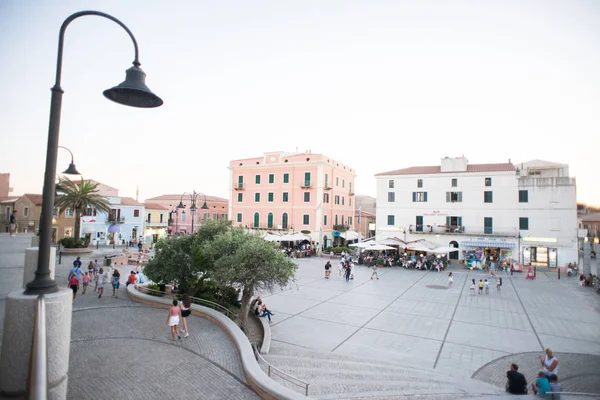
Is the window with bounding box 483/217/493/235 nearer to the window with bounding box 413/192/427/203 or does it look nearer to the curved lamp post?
the window with bounding box 413/192/427/203

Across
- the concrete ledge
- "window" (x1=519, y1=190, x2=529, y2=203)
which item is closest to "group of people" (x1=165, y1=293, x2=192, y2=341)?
the concrete ledge

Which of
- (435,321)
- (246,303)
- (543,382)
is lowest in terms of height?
(435,321)

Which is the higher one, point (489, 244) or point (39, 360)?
point (489, 244)

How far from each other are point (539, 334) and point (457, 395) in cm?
738

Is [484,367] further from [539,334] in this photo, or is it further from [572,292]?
[572,292]

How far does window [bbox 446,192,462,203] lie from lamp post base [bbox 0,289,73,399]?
36.0 metres

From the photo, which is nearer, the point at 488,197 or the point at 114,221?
the point at 488,197

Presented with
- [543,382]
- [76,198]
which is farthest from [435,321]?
[76,198]

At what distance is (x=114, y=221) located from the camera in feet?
141

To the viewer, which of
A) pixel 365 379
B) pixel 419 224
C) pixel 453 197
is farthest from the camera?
pixel 419 224

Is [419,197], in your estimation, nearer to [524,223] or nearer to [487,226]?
[487,226]

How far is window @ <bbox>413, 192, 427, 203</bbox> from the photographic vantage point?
36.0m

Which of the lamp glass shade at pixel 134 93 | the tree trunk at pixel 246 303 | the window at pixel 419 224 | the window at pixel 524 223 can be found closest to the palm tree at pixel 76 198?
the tree trunk at pixel 246 303

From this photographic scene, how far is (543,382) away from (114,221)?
46.3m
